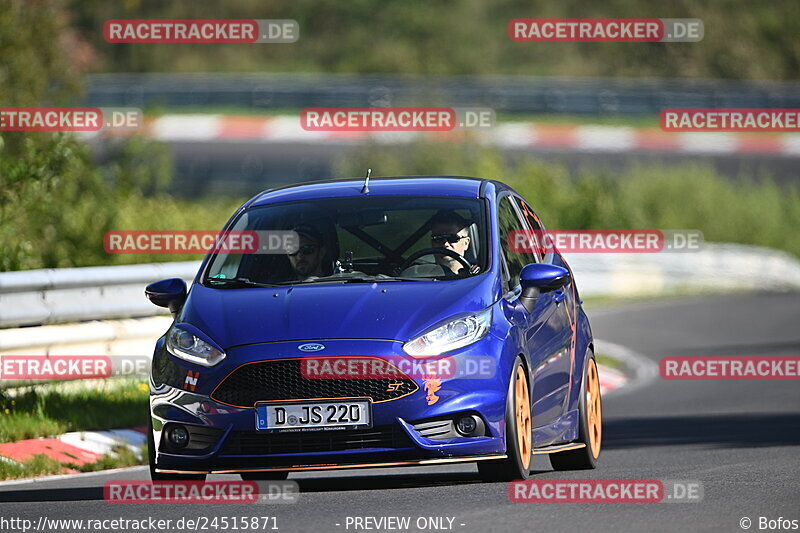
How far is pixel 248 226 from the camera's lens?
9.61 meters

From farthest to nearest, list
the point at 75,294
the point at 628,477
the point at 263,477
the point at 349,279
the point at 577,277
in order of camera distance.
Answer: the point at 577,277 → the point at 75,294 → the point at 263,477 → the point at 628,477 → the point at 349,279

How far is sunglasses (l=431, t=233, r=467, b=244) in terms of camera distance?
9344mm

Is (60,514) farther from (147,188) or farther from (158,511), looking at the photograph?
(147,188)

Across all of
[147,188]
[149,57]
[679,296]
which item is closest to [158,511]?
[679,296]

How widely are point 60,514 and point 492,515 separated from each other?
2.18 m

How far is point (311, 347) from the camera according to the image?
8.31m

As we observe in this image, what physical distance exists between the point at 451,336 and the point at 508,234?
137 cm

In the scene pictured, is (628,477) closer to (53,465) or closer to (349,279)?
(349,279)

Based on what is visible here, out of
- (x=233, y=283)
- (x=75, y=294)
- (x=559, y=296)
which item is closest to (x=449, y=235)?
(x=559, y=296)

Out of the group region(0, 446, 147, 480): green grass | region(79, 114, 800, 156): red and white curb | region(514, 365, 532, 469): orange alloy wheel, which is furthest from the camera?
region(79, 114, 800, 156): red and white curb

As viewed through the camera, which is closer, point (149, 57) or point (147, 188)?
point (147, 188)

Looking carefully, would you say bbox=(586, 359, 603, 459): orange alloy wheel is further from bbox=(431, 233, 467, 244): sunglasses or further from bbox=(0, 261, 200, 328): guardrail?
bbox=(0, 261, 200, 328): guardrail

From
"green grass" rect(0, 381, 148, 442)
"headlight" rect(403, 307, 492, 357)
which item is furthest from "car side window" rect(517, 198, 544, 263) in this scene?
"green grass" rect(0, 381, 148, 442)

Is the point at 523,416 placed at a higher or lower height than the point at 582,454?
higher
